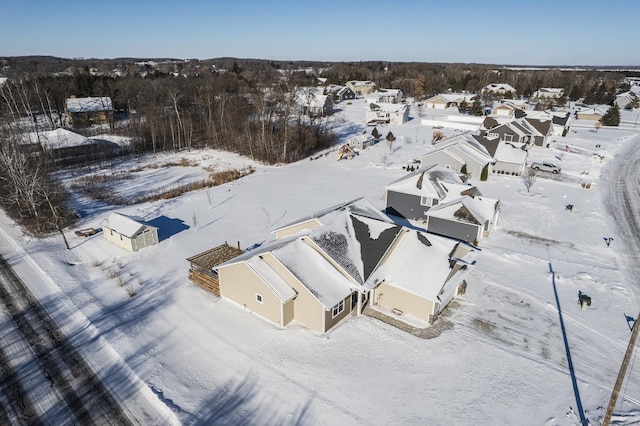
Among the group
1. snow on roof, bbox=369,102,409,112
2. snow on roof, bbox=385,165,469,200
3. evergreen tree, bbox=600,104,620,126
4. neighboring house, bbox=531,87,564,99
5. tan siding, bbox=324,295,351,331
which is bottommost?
tan siding, bbox=324,295,351,331

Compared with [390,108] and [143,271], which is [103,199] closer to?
[143,271]

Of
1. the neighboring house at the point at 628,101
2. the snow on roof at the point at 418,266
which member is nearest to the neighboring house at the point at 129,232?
the snow on roof at the point at 418,266

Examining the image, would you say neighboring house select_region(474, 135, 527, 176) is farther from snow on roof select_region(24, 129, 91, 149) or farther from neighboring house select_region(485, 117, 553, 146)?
snow on roof select_region(24, 129, 91, 149)

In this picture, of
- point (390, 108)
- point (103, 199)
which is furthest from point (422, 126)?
point (103, 199)

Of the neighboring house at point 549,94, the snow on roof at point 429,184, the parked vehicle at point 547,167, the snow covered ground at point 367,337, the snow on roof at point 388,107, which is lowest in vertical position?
the snow covered ground at point 367,337

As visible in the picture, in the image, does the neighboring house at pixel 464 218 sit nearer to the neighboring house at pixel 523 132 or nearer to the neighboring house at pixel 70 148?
the neighboring house at pixel 523 132

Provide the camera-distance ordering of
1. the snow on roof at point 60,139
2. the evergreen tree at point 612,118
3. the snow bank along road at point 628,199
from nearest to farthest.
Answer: the snow bank along road at point 628,199 < the snow on roof at point 60,139 < the evergreen tree at point 612,118

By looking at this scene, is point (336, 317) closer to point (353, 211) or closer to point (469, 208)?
point (353, 211)

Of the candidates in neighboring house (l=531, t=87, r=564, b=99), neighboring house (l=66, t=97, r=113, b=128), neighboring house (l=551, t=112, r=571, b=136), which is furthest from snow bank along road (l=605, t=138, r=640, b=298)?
neighboring house (l=66, t=97, r=113, b=128)
